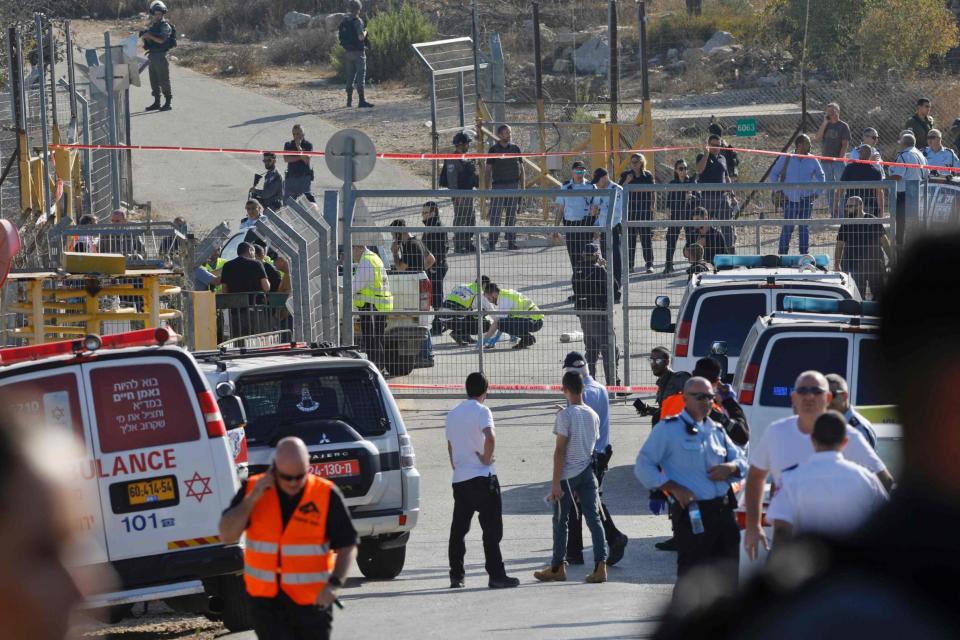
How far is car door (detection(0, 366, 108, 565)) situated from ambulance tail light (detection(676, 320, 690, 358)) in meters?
7.15

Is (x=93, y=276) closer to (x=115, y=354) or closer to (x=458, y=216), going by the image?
(x=115, y=354)

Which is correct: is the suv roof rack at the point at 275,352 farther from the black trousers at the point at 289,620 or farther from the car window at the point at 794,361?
the black trousers at the point at 289,620

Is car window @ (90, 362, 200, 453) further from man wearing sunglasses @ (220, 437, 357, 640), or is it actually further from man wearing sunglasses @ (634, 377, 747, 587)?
man wearing sunglasses @ (634, 377, 747, 587)

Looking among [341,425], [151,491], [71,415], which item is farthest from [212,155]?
[151,491]

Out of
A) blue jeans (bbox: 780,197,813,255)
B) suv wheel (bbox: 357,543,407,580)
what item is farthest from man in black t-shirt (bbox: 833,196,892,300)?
suv wheel (bbox: 357,543,407,580)

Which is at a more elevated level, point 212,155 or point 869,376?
point 212,155

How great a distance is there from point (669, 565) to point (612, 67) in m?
17.1

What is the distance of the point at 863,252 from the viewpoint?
1698 cm

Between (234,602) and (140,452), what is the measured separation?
1184 mm

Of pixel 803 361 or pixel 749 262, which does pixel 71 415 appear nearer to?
pixel 803 361

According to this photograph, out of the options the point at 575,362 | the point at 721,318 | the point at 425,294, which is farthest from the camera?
the point at 425,294

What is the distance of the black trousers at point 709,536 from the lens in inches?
341

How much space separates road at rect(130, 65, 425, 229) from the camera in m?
30.8

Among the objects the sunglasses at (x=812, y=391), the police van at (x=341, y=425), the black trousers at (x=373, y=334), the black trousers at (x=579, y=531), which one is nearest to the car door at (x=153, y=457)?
the police van at (x=341, y=425)
